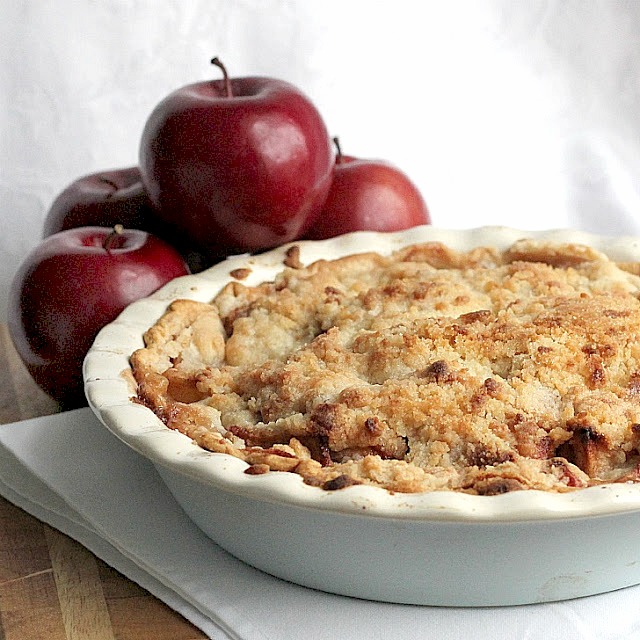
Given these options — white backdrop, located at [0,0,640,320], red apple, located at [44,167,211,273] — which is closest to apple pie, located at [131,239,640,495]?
red apple, located at [44,167,211,273]

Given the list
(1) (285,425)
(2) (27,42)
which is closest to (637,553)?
(1) (285,425)

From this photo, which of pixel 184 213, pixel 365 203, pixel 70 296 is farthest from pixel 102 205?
pixel 365 203

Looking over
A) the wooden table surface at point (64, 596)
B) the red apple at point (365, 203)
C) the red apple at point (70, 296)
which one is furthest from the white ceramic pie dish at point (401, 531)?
the red apple at point (365, 203)

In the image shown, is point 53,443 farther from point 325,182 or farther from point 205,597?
point 325,182

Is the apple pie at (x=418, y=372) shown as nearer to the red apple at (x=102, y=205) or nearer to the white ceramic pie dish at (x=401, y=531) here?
the white ceramic pie dish at (x=401, y=531)

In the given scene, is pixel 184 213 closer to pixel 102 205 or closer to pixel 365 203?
pixel 102 205

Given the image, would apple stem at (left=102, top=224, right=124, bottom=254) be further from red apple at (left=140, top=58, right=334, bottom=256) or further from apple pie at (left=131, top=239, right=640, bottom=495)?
apple pie at (left=131, top=239, right=640, bottom=495)
